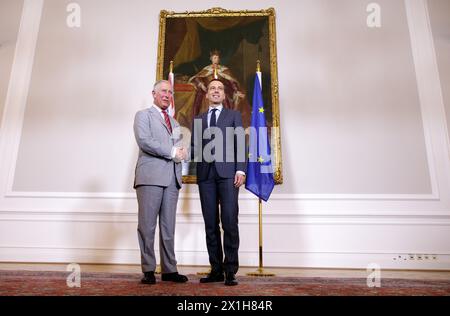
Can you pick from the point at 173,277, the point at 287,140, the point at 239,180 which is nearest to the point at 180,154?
the point at 239,180

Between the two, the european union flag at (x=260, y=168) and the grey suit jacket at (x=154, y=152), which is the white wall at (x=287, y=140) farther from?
the grey suit jacket at (x=154, y=152)

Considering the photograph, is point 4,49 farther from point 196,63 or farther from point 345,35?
point 345,35

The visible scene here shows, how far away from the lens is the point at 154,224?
2.86m

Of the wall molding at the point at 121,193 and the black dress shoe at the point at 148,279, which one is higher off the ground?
the wall molding at the point at 121,193

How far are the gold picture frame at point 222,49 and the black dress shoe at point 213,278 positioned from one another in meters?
2.24

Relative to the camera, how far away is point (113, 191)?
4.61 metres

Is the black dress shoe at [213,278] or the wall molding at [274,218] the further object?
the wall molding at [274,218]

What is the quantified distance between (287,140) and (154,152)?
7.70 feet

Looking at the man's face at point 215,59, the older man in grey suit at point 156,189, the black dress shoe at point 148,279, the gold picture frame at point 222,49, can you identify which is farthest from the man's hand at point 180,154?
the man's face at point 215,59

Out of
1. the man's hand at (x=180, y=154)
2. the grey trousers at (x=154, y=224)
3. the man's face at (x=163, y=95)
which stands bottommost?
the grey trousers at (x=154, y=224)

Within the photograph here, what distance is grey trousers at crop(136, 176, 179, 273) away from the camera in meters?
2.78

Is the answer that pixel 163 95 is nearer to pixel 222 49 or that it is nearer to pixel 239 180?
pixel 239 180

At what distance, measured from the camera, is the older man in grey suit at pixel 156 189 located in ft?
9.25
